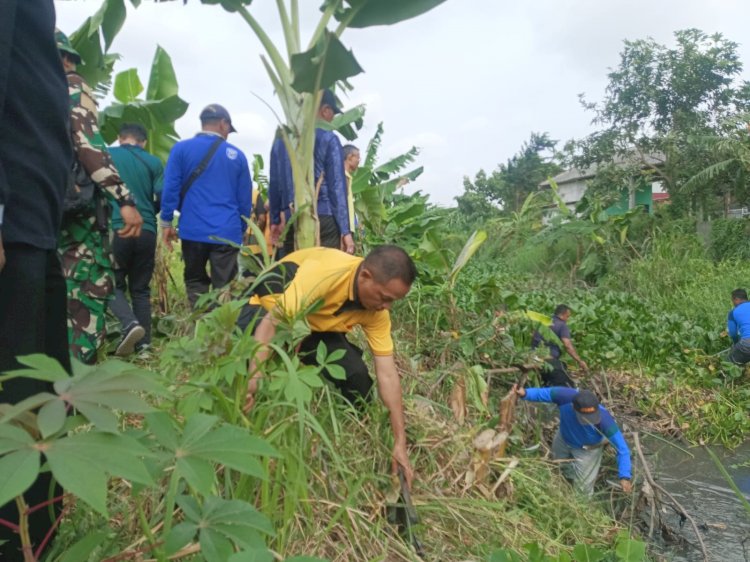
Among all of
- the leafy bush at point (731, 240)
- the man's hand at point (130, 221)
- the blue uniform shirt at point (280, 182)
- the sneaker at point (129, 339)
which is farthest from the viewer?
the leafy bush at point (731, 240)

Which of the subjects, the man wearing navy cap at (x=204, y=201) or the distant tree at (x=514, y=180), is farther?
the distant tree at (x=514, y=180)

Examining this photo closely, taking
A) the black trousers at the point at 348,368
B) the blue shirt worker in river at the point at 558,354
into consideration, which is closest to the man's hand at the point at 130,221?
the black trousers at the point at 348,368

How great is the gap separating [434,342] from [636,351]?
3.20m

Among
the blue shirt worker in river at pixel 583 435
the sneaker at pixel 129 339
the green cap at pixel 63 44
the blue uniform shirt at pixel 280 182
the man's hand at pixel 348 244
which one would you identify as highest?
the green cap at pixel 63 44

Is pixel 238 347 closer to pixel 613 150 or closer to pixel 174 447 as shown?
pixel 174 447

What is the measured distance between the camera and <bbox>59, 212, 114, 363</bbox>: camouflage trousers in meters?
2.22

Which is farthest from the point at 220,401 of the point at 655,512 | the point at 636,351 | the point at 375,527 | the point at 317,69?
the point at 636,351

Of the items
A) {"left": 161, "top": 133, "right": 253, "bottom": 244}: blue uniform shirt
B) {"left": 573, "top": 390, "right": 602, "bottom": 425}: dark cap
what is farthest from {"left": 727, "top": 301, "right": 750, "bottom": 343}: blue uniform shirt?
{"left": 161, "top": 133, "right": 253, "bottom": 244}: blue uniform shirt

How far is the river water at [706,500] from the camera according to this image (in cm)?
342

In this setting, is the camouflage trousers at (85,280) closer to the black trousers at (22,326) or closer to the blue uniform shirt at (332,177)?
the black trousers at (22,326)

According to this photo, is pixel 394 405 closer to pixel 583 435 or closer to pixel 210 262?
pixel 210 262

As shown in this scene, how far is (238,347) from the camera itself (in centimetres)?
172

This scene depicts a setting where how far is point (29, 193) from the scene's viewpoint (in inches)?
46.6

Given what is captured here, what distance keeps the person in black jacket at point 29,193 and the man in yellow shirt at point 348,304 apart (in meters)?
0.75
